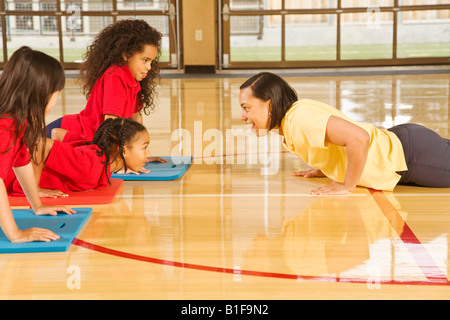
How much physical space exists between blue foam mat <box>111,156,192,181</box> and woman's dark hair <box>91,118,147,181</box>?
23cm

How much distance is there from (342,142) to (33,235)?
114 cm

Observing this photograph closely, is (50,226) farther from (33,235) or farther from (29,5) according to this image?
(29,5)

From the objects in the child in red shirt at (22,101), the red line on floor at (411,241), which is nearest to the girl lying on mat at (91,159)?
the child in red shirt at (22,101)

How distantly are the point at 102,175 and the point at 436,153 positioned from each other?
1.33 m

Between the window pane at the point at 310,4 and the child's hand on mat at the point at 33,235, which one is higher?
the window pane at the point at 310,4

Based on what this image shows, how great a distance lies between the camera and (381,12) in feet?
28.4

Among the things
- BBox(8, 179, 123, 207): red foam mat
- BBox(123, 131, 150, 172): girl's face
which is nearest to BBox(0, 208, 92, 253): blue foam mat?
BBox(8, 179, 123, 207): red foam mat

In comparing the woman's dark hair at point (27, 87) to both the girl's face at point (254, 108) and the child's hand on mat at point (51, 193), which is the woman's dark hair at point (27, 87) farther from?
the girl's face at point (254, 108)

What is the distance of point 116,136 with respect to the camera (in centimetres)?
255

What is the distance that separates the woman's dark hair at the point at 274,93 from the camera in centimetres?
245

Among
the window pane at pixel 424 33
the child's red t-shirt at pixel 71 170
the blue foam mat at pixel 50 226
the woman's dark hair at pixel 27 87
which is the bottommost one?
the blue foam mat at pixel 50 226

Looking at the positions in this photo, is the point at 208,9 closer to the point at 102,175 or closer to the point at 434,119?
the point at 434,119
